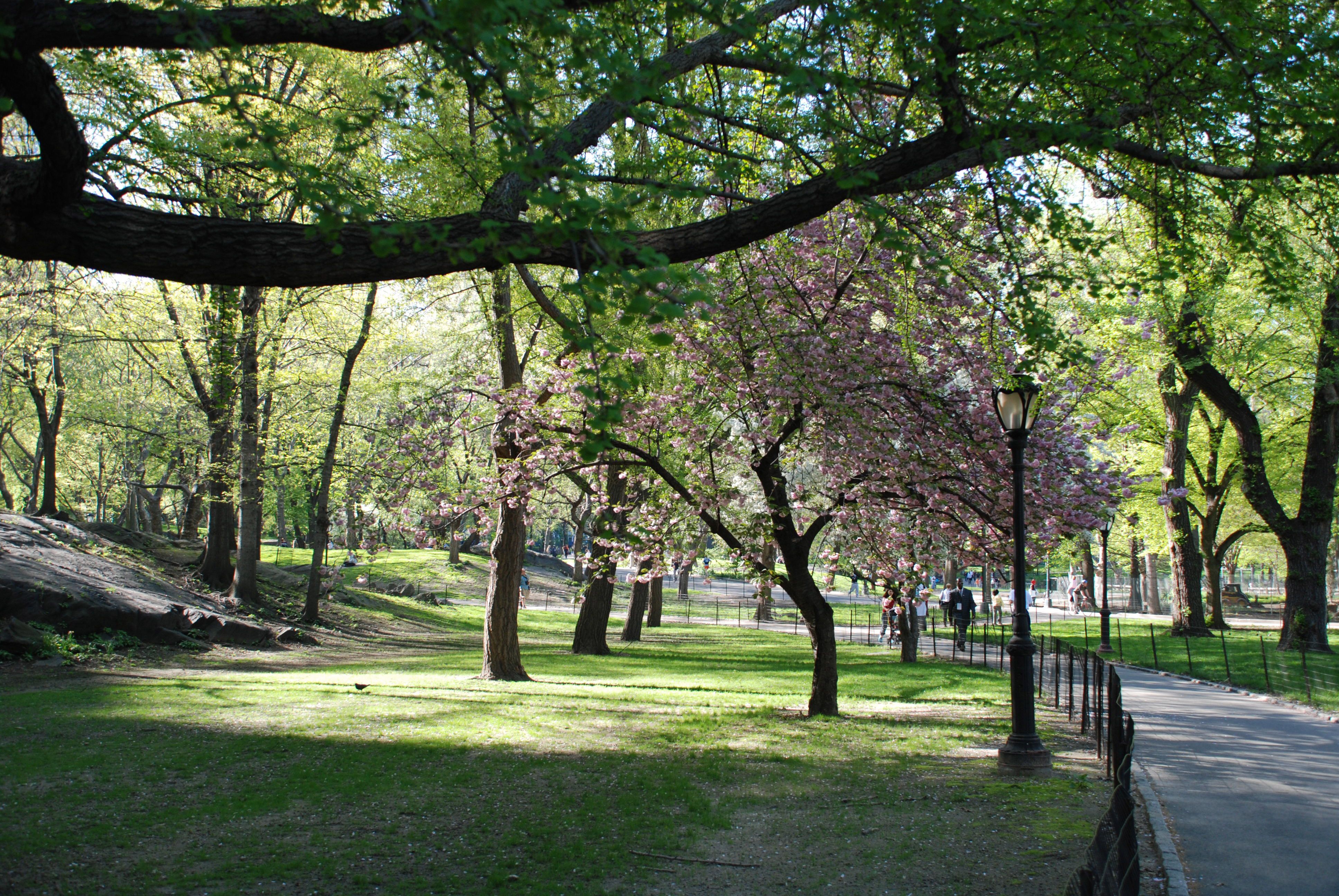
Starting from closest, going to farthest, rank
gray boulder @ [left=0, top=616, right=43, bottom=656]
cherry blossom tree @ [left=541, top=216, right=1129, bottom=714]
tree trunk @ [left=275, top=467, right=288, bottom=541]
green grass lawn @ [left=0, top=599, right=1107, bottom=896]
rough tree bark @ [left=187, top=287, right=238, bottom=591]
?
green grass lawn @ [left=0, top=599, right=1107, bottom=896] → cherry blossom tree @ [left=541, top=216, right=1129, bottom=714] → gray boulder @ [left=0, top=616, right=43, bottom=656] → rough tree bark @ [left=187, top=287, right=238, bottom=591] → tree trunk @ [left=275, top=467, right=288, bottom=541]

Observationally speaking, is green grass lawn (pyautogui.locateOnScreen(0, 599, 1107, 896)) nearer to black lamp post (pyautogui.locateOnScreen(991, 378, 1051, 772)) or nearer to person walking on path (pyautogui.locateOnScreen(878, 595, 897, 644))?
black lamp post (pyautogui.locateOnScreen(991, 378, 1051, 772))

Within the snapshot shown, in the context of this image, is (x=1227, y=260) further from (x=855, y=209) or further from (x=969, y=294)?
(x=855, y=209)

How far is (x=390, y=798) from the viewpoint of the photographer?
7.41m

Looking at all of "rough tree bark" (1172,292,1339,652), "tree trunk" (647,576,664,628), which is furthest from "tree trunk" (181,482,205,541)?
"rough tree bark" (1172,292,1339,652)

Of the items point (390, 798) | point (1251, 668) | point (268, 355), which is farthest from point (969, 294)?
point (268, 355)

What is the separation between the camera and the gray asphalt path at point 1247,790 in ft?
21.0

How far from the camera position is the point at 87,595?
1725cm

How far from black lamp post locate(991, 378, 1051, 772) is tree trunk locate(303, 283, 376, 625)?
19.1 m

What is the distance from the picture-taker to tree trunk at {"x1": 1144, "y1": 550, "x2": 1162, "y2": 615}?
56594 mm

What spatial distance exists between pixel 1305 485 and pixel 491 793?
24.7m

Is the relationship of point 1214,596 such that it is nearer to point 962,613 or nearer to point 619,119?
point 962,613

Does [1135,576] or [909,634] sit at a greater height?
[1135,576]

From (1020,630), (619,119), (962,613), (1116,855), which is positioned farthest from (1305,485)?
(1116,855)

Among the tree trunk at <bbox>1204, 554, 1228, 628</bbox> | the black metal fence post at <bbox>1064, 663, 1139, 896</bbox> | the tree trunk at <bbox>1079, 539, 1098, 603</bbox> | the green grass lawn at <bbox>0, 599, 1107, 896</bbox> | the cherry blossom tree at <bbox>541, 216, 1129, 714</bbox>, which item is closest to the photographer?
the black metal fence post at <bbox>1064, 663, 1139, 896</bbox>
